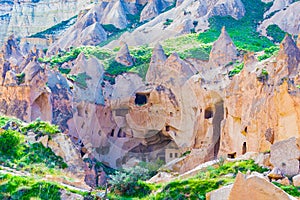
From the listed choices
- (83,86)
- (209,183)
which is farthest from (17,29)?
(209,183)

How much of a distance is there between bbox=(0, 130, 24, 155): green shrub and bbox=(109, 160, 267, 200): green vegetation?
552 centimetres

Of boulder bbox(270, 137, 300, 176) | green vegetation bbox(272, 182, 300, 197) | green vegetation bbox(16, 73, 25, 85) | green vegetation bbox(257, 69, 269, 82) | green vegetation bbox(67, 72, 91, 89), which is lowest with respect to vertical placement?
green vegetation bbox(67, 72, 91, 89)

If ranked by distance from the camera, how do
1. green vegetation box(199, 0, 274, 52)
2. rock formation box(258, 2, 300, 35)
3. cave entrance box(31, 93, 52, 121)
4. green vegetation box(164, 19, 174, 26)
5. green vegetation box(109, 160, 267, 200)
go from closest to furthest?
1. green vegetation box(109, 160, 267, 200)
2. cave entrance box(31, 93, 52, 121)
3. green vegetation box(199, 0, 274, 52)
4. rock formation box(258, 2, 300, 35)
5. green vegetation box(164, 19, 174, 26)

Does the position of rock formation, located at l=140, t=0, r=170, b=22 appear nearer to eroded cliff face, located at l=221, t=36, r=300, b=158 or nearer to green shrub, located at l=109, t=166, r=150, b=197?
eroded cliff face, located at l=221, t=36, r=300, b=158

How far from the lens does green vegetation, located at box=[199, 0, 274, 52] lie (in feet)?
169

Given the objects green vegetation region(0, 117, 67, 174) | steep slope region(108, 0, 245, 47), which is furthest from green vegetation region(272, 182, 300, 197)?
steep slope region(108, 0, 245, 47)

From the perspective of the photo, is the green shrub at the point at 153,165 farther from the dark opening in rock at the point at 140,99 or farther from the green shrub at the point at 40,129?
the green shrub at the point at 40,129

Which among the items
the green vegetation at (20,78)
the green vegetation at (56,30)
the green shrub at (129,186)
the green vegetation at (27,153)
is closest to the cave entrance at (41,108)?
the green vegetation at (20,78)

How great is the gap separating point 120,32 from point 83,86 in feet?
60.2

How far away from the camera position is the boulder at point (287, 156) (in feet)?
84.1

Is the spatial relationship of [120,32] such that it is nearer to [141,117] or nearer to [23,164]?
[141,117]

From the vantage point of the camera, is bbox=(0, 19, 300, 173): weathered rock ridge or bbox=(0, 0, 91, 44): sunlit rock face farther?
bbox=(0, 0, 91, 44): sunlit rock face

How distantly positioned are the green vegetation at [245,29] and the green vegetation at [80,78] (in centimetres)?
976

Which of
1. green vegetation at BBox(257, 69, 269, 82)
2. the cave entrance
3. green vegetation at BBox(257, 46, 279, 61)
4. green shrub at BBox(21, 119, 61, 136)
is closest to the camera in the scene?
green shrub at BBox(21, 119, 61, 136)
